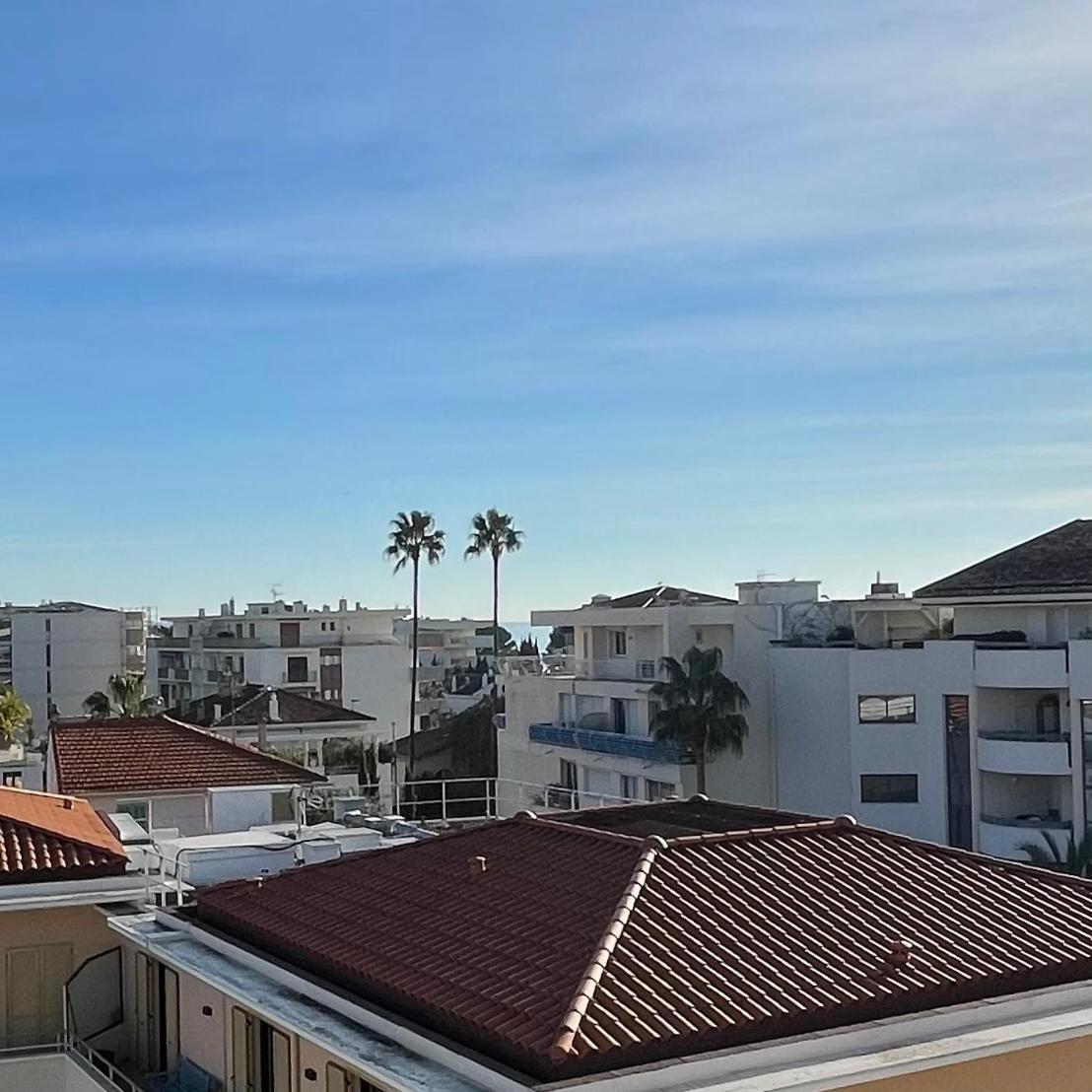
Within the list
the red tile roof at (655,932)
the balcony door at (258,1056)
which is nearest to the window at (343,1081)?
the red tile roof at (655,932)

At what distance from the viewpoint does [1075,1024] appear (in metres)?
12.8

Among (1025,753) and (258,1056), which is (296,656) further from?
(258,1056)

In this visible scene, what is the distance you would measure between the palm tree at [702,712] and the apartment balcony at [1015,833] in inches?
360

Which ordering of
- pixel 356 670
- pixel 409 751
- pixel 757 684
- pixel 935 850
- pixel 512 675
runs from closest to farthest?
1. pixel 935 850
2. pixel 757 684
3. pixel 512 675
4. pixel 409 751
5. pixel 356 670

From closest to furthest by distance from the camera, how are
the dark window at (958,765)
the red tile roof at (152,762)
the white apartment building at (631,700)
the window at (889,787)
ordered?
the red tile roof at (152,762) → the dark window at (958,765) → the window at (889,787) → the white apartment building at (631,700)

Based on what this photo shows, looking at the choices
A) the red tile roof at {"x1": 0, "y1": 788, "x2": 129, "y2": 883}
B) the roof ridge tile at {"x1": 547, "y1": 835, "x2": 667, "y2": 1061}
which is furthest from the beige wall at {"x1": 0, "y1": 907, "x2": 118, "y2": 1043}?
the roof ridge tile at {"x1": 547, "y1": 835, "x2": 667, "y2": 1061}

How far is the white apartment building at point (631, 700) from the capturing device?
187 ft

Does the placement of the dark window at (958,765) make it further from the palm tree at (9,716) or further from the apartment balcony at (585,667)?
the palm tree at (9,716)

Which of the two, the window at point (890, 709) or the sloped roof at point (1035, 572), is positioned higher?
the sloped roof at point (1035, 572)

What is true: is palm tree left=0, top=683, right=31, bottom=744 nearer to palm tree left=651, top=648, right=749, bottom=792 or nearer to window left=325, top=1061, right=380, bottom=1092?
palm tree left=651, top=648, right=749, bottom=792

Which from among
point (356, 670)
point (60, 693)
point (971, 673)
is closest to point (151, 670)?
point (60, 693)

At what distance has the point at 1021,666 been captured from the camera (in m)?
49.0

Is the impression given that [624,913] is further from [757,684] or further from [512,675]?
[512,675]

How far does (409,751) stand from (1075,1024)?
68214mm
